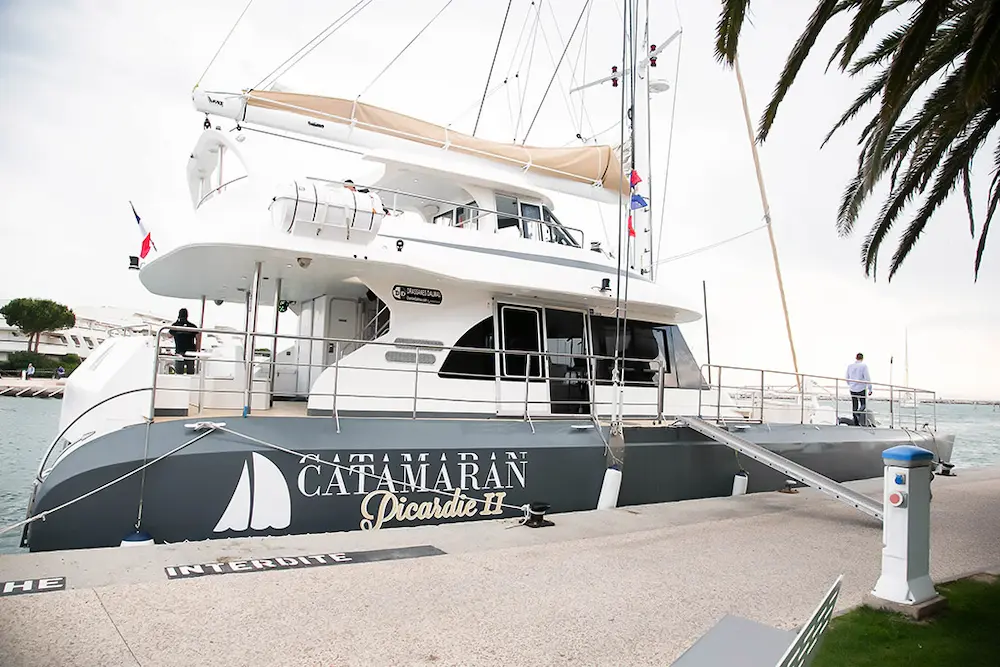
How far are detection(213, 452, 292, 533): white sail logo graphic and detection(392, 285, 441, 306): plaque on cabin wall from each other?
2791mm

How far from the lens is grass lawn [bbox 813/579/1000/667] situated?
362 centimetres

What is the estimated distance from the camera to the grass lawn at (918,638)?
142 inches

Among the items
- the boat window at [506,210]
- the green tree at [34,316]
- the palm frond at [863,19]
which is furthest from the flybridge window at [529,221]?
the green tree at [34,316]

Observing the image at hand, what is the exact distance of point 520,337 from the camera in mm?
9281

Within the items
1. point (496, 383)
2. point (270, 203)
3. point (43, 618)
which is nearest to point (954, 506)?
point (496, 383)

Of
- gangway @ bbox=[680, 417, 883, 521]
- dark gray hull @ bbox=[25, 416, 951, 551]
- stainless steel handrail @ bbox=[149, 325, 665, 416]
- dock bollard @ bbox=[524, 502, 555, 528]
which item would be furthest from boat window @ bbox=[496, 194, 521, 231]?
dock bollard @ bbox=[524, 502, 555, 528]

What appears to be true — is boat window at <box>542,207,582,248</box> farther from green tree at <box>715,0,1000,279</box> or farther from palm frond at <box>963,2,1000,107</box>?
palm frond at <box>963,2,1000,107</box>

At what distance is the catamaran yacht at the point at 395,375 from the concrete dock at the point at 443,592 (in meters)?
0.60

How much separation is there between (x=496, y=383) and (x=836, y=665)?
18.5 feet

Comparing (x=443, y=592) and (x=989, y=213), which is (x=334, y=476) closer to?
(x=443, y=592)

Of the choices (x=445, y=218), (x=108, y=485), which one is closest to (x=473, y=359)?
(x=445, y=218)

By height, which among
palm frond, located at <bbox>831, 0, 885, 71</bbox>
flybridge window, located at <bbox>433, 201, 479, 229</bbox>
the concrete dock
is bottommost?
the concrete dock

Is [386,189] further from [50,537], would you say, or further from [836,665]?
[836,665]

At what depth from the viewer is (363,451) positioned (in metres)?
6.77
